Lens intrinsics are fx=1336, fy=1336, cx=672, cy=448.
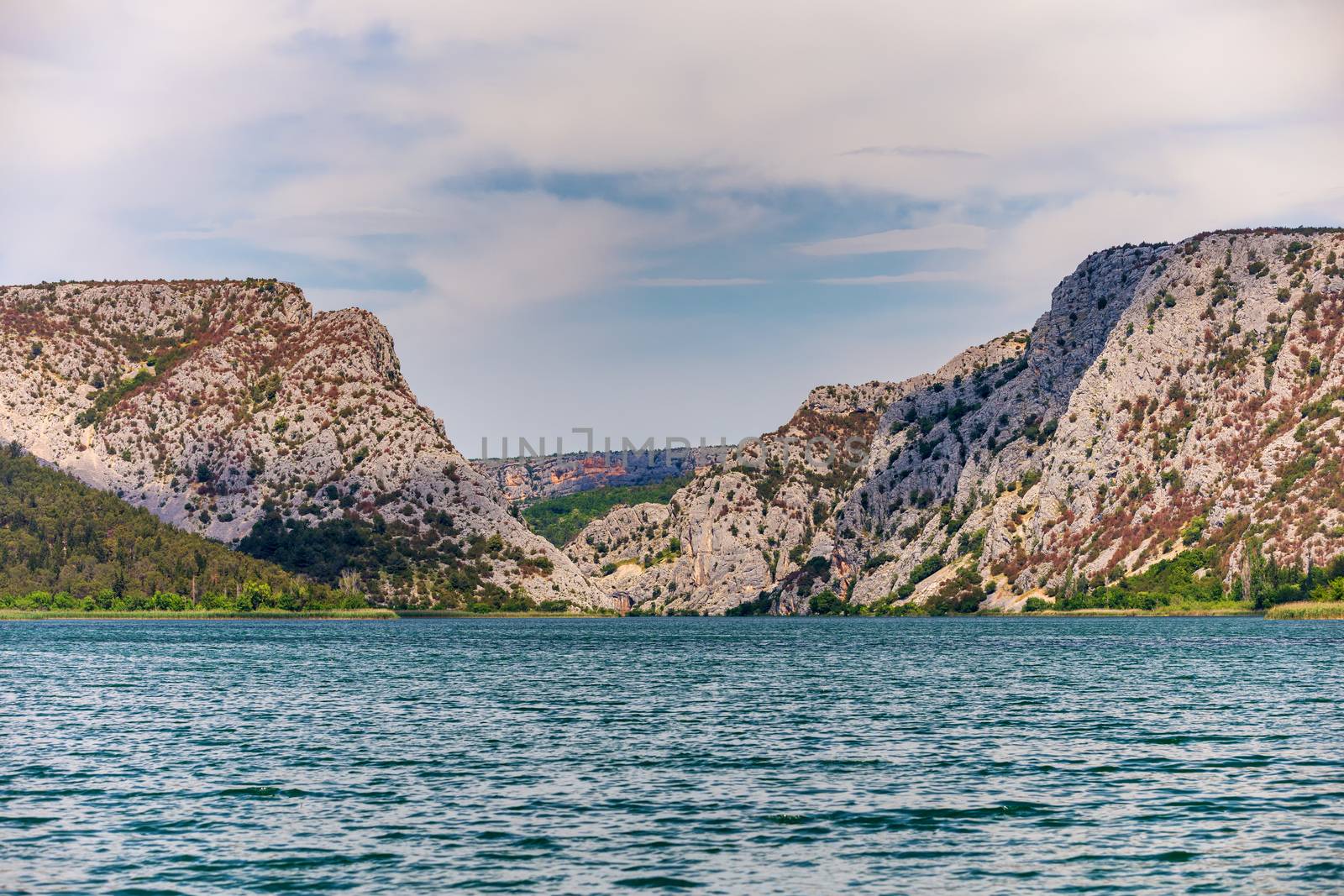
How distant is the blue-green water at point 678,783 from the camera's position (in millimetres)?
35250

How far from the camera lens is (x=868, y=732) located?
6581 cm

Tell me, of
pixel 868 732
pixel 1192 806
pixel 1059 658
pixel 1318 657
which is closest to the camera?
pixel 1192 806

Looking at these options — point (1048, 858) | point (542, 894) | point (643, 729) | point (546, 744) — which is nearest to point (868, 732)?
point (643, 729)

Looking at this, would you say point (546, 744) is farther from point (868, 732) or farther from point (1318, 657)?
point (1318, 657)

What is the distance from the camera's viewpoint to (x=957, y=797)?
4616 cm

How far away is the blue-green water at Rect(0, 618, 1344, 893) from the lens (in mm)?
35250

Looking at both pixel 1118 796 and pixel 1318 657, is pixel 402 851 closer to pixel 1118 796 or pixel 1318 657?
pixel 1118 796

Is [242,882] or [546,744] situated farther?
[546,744]

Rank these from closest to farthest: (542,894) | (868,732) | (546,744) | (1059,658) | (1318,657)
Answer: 1. (542,894)
2. (546,744)
3. (868,732)
4. (1318,657)
5. (1059,658)

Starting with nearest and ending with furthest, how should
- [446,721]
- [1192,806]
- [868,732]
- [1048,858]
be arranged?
[1048,858]
[1192,806]
[868,732]
[446,721]

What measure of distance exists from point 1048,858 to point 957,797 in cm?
961

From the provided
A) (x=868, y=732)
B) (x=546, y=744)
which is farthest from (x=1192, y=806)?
(x=546, y=744)

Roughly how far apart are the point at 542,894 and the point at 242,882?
8.01m

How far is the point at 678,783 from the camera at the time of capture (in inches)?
1948
